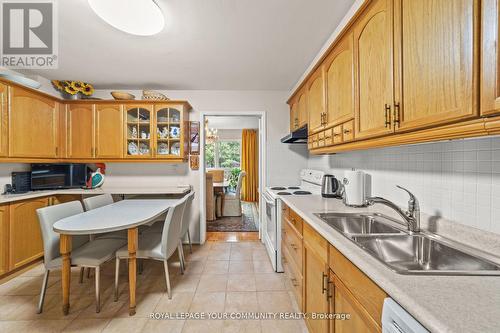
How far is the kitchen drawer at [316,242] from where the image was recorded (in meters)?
1.18

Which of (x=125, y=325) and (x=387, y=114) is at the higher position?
(x=387, y=114)

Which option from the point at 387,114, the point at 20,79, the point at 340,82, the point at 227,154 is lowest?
the point at 387,114

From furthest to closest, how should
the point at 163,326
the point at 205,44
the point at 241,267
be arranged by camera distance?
1. the point at 241,267
2. the point at 205,44
3. the point at 163,326

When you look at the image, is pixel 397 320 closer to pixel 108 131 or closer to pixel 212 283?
pixel 212 283

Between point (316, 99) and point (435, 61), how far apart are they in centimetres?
133

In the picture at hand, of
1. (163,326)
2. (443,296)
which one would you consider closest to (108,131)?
(163,326)

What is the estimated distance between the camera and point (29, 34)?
191cm

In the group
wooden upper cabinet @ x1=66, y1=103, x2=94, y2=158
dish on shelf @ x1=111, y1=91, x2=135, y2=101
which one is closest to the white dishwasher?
dish on shelf @ x1=111, y1=91, x2=135, y2=101

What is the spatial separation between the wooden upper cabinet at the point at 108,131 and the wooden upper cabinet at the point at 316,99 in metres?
2.52

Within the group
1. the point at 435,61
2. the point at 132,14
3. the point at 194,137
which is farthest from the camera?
the point at 194,137

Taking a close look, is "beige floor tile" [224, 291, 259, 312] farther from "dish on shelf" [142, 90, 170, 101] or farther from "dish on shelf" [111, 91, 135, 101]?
"dish on shelf" [111, 91, 135, 101]

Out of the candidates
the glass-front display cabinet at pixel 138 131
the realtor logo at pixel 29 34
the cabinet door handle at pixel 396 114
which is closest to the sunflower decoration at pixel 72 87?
the realtor logo at pixel 29 34

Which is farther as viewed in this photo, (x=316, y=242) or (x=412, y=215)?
(x=316, y=242)

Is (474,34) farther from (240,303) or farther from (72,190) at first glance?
(72,190)
